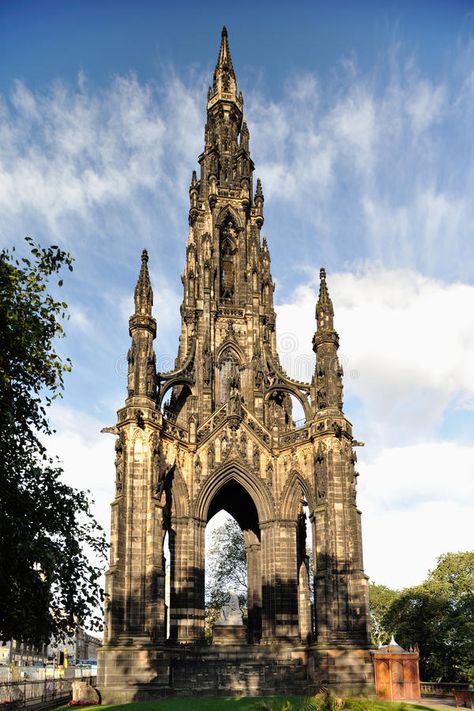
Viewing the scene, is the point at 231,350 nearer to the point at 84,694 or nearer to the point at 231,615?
the point at 231,615

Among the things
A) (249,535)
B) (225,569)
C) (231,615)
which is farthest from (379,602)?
(231,615)

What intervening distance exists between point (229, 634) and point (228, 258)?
67.5 feet

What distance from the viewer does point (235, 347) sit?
37781mm

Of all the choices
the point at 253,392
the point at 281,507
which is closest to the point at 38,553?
the point at 281,507

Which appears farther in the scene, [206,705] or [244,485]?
[244,485]

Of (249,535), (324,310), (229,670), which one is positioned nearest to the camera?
(229,670)

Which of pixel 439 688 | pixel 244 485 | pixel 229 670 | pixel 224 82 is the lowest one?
pixel 439 688

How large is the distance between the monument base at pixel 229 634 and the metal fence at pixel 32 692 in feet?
19.9

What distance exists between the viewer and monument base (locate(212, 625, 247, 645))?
3183 centimetres

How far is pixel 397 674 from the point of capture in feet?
90.0

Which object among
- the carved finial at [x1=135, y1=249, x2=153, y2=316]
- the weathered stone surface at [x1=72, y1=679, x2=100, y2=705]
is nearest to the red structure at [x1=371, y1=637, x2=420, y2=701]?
the weathered stone surface at [x1=72, y1=679, x2=100, y2=705]

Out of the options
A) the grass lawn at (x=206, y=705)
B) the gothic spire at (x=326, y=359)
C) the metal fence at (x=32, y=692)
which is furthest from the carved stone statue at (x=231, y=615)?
the gothic spire at (x=326, y=359)

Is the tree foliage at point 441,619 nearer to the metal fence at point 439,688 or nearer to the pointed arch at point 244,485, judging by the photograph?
the metal fence at point 439,688

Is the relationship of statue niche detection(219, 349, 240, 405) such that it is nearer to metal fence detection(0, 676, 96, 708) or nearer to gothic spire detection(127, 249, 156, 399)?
gothic spire detection(127, 249, 156, 399)
